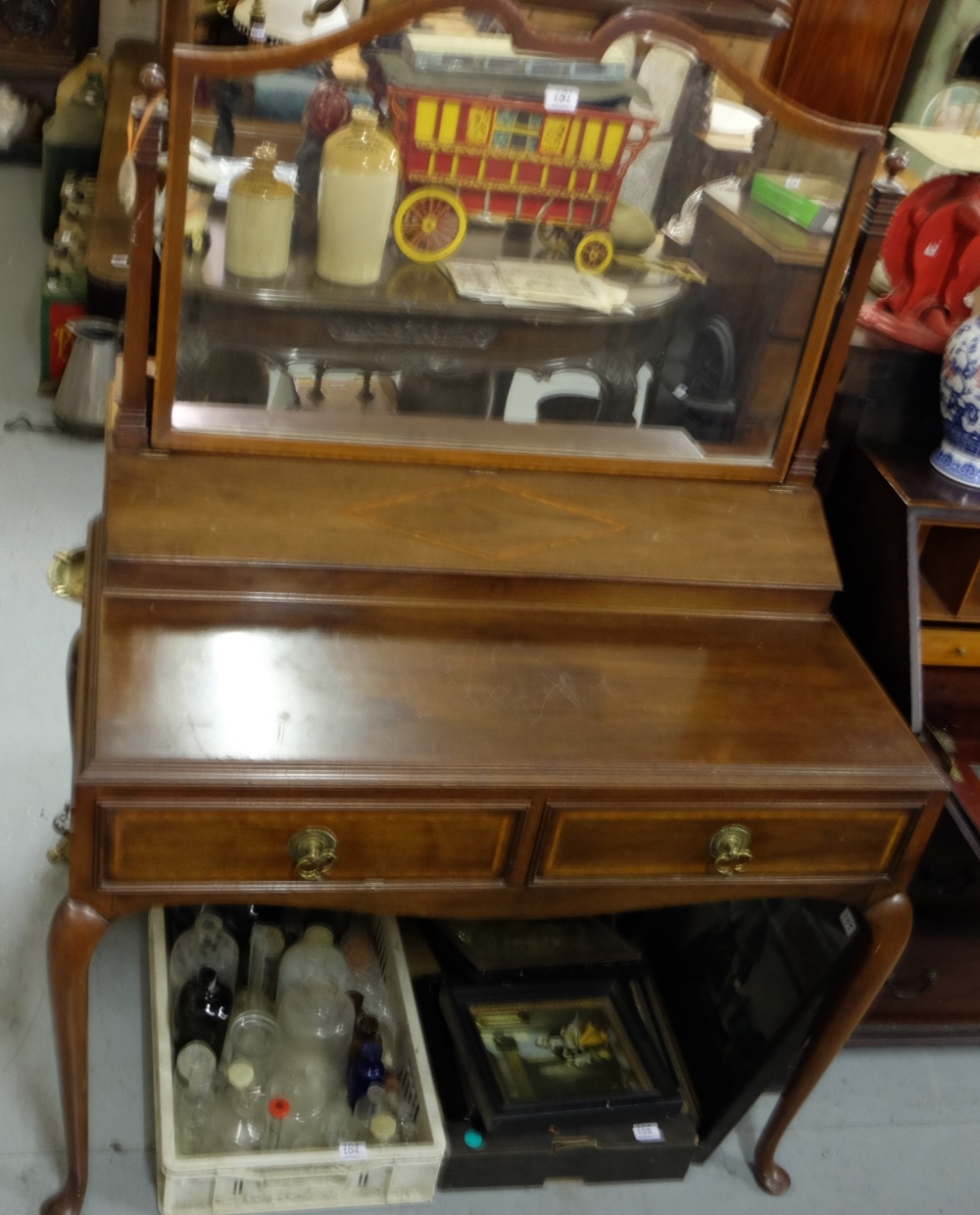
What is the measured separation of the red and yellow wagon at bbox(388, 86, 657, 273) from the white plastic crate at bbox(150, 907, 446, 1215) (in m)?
0.94

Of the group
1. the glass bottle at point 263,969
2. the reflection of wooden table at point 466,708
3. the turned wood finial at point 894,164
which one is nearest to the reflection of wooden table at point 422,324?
the reflection of wooden table at point 466,708

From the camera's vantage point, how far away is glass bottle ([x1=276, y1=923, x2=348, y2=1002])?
159cm

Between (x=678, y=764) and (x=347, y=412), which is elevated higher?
(x=347, y=412)

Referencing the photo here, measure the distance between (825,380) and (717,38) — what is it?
39cm

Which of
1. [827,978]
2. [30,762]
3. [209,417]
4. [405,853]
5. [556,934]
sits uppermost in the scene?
[209,417]

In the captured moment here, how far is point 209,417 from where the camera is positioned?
1359 mm

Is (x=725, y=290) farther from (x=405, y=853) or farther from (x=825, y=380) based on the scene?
(x=405, y=853)

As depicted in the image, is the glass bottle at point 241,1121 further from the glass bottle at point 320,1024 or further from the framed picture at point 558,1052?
the framed picture at point 558,1052

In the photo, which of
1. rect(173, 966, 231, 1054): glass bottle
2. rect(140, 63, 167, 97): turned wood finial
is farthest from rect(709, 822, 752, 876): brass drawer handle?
rect(140, 63, 167, 97): turned wood finial

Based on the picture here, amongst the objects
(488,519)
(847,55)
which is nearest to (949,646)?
(488,519)

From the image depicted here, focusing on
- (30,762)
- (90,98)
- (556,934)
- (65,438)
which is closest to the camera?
(556,934)

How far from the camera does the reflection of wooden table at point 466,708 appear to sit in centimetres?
117

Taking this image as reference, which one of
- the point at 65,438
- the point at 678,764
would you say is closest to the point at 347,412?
the point at 678,764

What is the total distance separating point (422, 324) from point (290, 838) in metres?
0.57
